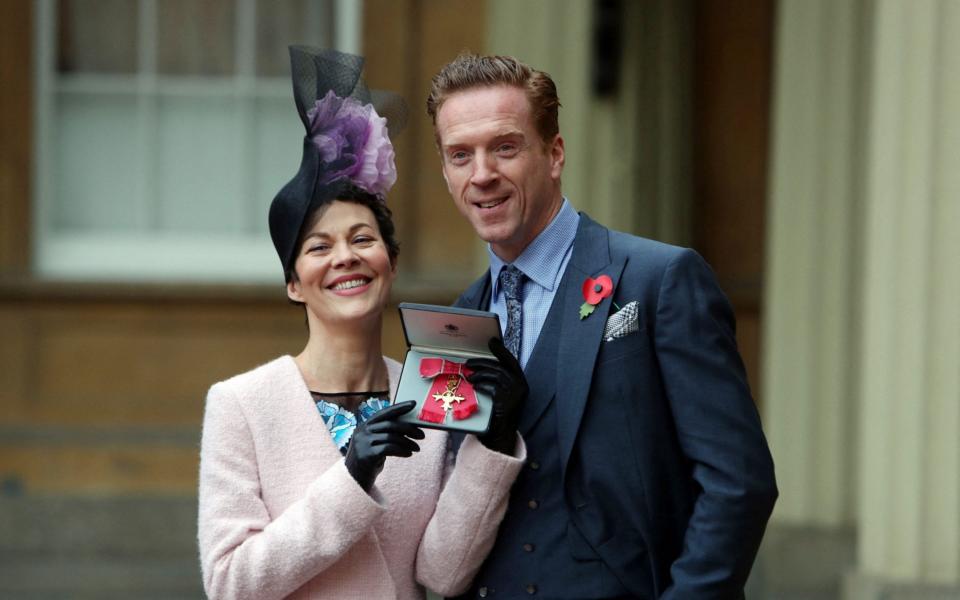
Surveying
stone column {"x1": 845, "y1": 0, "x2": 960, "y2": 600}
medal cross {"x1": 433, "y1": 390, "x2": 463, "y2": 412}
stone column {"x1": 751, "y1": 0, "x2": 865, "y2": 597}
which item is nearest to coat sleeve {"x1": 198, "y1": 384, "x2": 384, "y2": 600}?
medal cross {"x1": 433, "y1": 390, "x2": 463, "y2": 412}

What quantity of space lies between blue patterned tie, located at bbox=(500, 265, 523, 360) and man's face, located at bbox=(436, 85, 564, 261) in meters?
0.08

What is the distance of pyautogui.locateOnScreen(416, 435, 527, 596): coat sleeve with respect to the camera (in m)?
2.84

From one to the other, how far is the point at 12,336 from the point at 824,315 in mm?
3872

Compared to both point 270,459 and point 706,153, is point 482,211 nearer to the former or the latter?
point 270,459

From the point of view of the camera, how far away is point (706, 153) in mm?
7609

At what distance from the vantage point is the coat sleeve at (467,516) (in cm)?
284

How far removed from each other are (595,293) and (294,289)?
631 millimetres

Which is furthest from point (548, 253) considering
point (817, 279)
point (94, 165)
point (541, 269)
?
point (94, 165)

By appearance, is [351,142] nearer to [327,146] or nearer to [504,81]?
[327,146]

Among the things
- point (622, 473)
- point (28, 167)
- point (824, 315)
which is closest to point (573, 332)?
point (622, 473)

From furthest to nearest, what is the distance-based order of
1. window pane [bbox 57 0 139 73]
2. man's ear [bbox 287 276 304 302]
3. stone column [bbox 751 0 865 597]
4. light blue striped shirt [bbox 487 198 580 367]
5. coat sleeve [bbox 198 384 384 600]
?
window pane [bbox 57 0 139 73] < stone column [bbox 751 0 865 597] < man's ear [bbox 287 276 304 302] < light blue striped shirt [bbox 487 198 580 367] < coat sleeve [bbox 198 384 384 600]

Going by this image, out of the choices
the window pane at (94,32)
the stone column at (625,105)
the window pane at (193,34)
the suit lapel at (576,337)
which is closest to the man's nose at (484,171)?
the suit lapel at (576,337)

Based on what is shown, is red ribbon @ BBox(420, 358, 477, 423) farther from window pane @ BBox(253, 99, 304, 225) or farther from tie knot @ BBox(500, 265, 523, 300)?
window pane @ BBox(253, 99, 304, 225)

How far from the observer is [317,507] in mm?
2848
